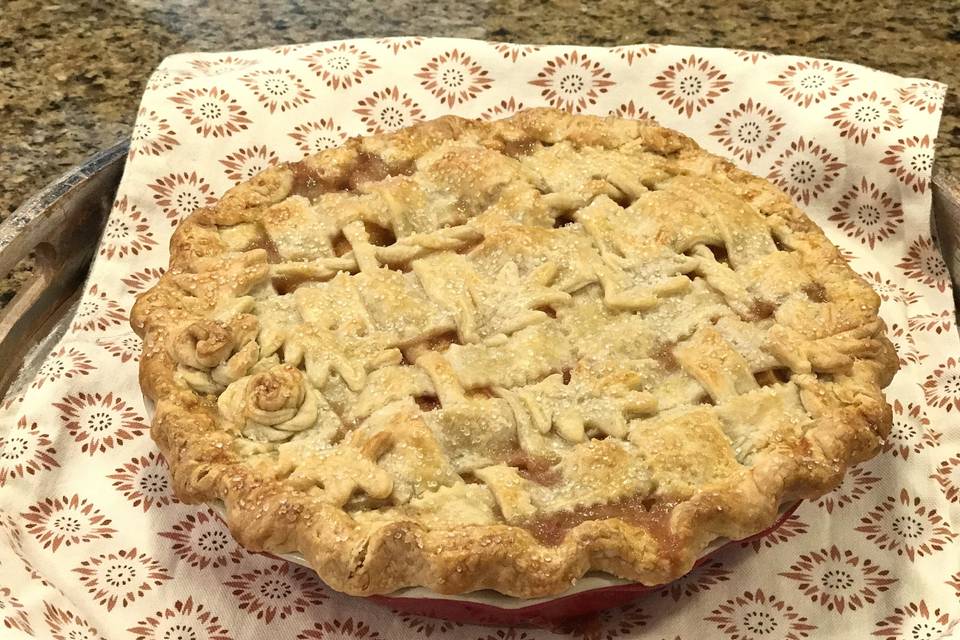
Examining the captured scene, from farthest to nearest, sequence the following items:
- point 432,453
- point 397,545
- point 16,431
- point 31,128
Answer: point 31,128 → point 16,431 → point 432,453 → point 397,545

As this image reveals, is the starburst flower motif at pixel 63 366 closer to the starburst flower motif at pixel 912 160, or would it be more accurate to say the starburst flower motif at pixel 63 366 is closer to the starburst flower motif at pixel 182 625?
the starburst flower motif at pixel 182 625

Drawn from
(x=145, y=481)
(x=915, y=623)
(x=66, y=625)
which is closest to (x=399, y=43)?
(x=145, y=481)

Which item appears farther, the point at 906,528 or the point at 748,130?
the point at 748,130

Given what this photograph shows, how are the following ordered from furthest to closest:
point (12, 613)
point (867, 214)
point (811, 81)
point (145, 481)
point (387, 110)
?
1. point (387, 110)
2. point (811, 81)
3. point (867, 214)
4. point (145, 481)
5. point (12, 613)

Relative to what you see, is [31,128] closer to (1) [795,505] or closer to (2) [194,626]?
(2) [194,626]

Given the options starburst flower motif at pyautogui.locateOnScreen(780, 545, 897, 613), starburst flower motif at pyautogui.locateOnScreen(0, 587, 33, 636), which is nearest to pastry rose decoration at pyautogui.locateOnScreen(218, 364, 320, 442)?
starburst flower motif at pyautogui.locateOnScreen(0, 587, 33, 636)

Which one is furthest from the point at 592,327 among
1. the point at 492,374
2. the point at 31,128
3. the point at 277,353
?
the point at 31,128

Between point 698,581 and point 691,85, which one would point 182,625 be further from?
point 691,85

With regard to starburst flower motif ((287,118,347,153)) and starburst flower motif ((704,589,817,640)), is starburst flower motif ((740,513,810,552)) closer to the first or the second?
starburst flower motif ((704,589,817,640))
